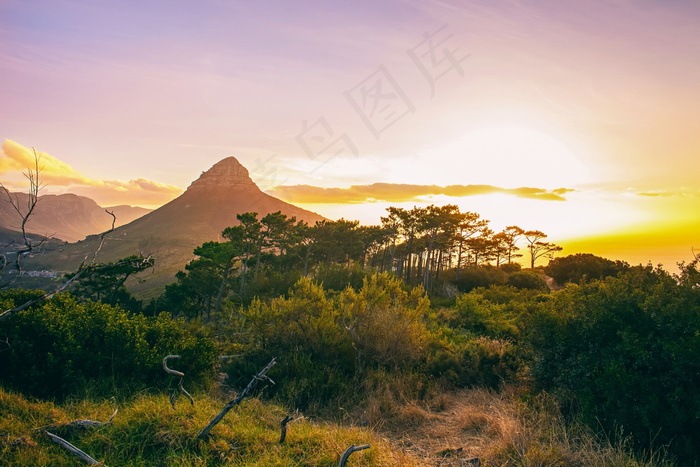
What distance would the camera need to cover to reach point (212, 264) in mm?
31812

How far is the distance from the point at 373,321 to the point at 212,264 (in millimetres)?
25935

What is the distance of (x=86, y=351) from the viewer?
A: 21.8ft

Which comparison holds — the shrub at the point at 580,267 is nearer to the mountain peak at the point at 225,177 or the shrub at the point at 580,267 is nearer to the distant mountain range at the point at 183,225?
the distant mountain range at the point at 183,225

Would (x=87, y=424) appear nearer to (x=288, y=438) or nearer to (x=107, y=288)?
(x=288, y=438)

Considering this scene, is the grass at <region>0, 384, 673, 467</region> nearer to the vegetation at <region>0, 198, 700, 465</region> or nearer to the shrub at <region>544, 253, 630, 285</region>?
the vegetation at <region>0, 198, 700, 465</region>

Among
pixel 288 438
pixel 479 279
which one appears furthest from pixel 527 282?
pixel 288 438

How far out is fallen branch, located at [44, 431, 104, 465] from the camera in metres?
4.28

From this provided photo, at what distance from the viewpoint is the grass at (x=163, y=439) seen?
14.8ft

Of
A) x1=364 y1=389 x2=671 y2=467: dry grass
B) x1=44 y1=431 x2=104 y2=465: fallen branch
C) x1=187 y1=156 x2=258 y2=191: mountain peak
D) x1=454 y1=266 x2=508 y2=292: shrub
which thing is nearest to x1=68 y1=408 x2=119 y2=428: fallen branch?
x1=44 y1=431 x2=104 y2=465: fallen branch

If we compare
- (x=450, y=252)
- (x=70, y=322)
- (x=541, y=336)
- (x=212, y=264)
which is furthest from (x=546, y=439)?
(x=450, y=252)

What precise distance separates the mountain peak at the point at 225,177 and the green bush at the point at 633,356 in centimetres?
18104

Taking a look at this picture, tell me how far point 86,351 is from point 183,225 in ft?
451

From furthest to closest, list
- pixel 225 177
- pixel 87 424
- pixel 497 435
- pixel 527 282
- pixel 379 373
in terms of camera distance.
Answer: pixel 225 177
pixel 527 282
pixel 379 373
pixel 497 435
pixel 87 424

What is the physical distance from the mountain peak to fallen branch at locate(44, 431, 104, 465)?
180 meters
